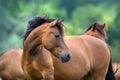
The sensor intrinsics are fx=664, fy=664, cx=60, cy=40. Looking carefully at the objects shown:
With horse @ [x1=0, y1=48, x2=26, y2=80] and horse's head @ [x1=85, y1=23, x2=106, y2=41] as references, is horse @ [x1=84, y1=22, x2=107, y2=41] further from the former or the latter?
horse @ [x1=0, y1=48, x2=26, y2=80]

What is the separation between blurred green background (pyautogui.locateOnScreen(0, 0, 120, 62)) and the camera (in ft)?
130

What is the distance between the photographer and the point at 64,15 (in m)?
67.7

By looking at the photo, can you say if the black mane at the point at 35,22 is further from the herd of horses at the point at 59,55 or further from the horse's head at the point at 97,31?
the horse's head at the point at 97,31

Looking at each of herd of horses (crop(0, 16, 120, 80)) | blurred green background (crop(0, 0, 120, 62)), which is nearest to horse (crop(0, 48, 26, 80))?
herd of horses (crop(0, 16, 120, 80))

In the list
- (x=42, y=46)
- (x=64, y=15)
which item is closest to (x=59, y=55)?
(x=42, y=46)

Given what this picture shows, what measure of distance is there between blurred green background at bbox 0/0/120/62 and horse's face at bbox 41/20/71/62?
18.3m

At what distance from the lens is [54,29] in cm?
1099

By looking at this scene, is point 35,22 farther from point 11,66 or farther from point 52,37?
point 11,66

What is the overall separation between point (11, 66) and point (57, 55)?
375 cm

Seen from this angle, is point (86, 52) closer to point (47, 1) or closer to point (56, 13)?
point (56, 13)

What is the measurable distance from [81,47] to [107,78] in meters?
1.06

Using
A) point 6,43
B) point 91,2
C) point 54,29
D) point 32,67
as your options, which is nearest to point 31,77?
point 32,67

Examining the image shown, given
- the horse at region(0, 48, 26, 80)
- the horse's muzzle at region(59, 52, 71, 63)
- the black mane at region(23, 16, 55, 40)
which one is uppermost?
the black mane at region(23, 16, 55, 40)

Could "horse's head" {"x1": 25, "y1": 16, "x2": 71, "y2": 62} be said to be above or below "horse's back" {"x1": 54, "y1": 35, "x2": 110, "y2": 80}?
above
